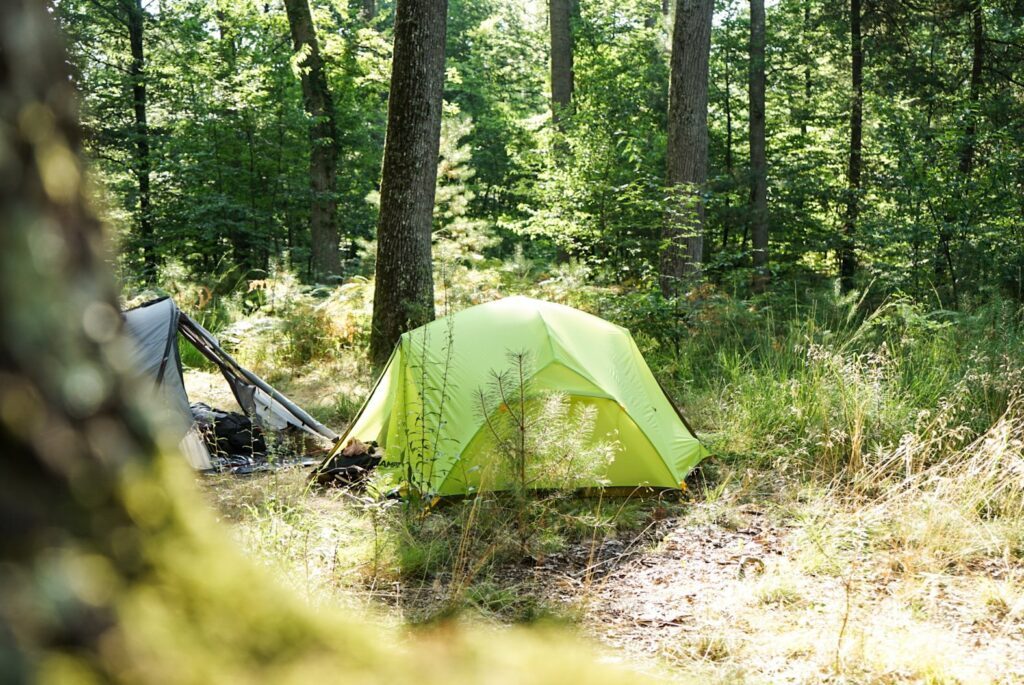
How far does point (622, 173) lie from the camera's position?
38.9 ft

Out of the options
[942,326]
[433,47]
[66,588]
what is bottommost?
[942,326]

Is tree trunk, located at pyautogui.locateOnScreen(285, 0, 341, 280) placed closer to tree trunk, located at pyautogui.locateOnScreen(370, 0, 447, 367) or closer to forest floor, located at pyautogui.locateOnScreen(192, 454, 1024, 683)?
tree trunk, located at pyautogui.locateOnScreen(370, 0, 447, 367)

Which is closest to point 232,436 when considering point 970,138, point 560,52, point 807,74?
point 970,138

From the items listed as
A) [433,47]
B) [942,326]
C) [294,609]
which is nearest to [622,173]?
[433,47]

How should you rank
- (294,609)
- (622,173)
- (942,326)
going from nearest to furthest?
1. (294,609)
2. (942,326)
3. (622,173)

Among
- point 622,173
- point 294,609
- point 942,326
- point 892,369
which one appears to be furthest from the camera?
point 622,173

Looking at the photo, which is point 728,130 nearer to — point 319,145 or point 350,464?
point 319,145

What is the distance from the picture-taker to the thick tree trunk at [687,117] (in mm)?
10234

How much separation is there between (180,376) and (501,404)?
9.43 ft

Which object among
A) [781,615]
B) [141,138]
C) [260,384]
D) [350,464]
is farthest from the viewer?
[141,138]

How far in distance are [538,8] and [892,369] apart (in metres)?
22.5

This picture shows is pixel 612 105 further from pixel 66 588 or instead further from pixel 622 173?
pixel 66 588

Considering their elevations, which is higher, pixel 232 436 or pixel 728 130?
pixel 728 130

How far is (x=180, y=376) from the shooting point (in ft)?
21.3
